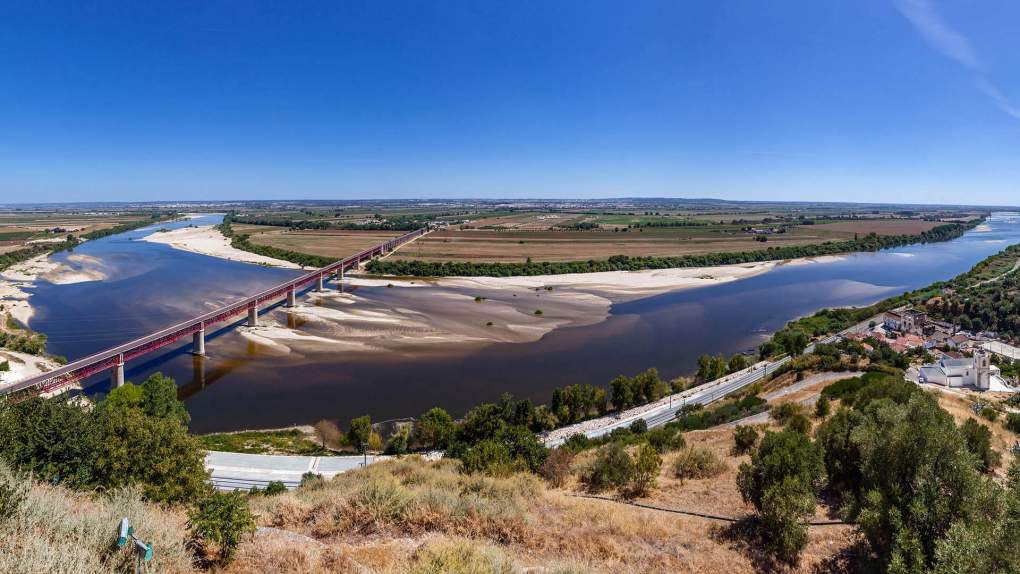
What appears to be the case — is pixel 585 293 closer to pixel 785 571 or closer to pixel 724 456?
pixel 724 456

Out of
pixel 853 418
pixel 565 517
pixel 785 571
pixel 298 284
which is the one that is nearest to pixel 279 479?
pixel 565 517

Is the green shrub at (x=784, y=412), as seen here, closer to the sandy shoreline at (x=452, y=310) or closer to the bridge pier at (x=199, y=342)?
the sandy shoreline at (x=452, y=310)

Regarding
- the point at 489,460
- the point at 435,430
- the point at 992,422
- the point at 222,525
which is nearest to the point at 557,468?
the point at 489,460

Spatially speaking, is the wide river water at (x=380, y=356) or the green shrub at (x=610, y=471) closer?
the green shrub at (x=610, y=471)

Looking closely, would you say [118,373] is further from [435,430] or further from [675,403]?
[675,403]

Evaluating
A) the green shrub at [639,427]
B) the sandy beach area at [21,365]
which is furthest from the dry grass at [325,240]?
the green shrub at [639,427]
